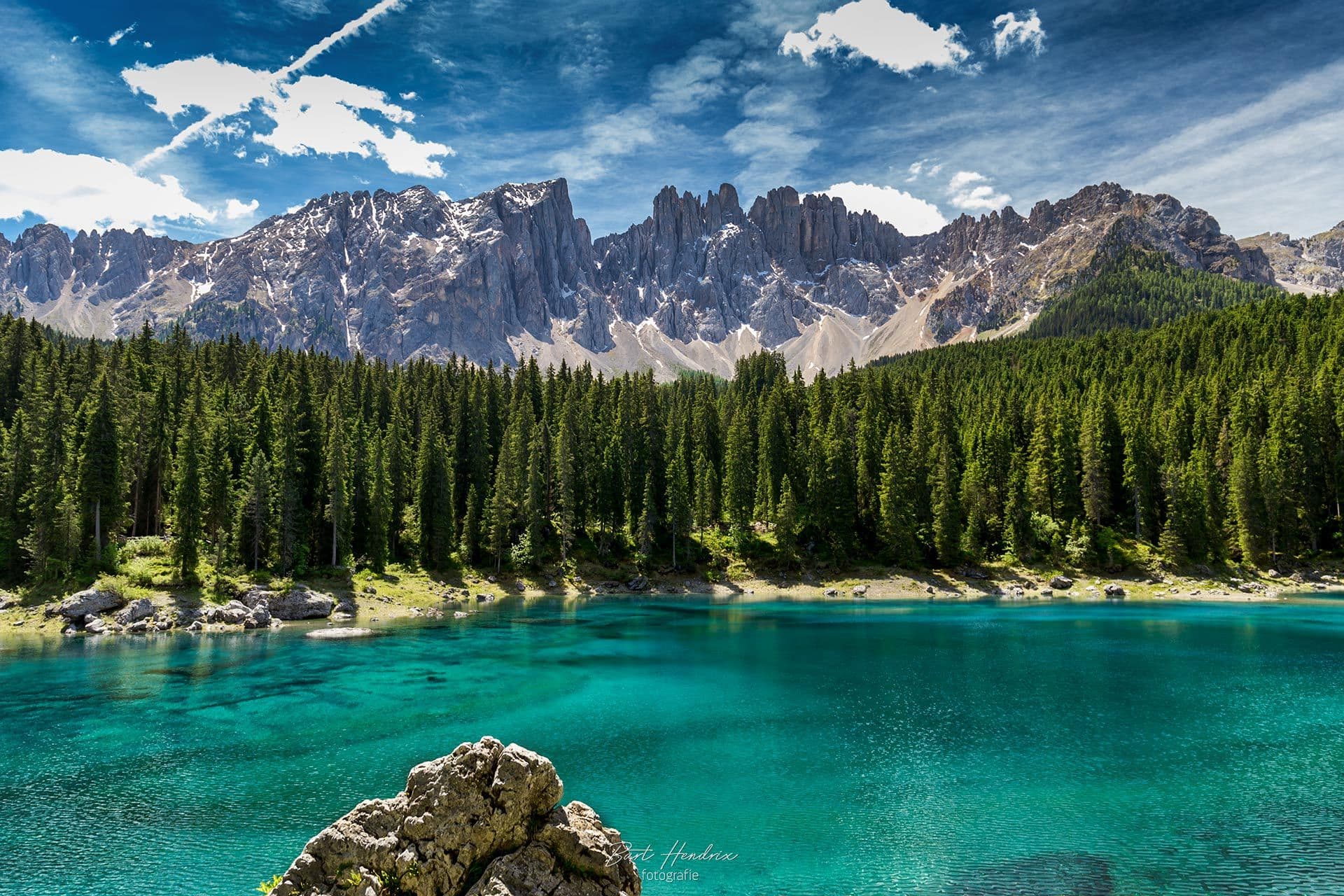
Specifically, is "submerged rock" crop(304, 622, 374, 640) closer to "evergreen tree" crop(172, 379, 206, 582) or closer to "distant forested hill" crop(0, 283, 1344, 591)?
"evergreen tree" crop(172, 379, 206, 582)

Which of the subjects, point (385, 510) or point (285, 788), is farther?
point (385, 510)

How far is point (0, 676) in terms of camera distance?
141 feet

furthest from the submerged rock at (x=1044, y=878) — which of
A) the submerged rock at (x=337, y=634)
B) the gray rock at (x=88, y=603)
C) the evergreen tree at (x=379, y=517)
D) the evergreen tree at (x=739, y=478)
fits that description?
the evergreen tree at (x=739, y=478)

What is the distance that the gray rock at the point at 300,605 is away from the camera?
6906 cm

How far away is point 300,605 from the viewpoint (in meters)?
70.2

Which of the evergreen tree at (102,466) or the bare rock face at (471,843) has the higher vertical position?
the evergreen tree at (102,466)

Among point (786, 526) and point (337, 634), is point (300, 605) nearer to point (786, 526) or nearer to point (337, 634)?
point (337, 634)

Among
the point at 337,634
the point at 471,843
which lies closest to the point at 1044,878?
the point at 471,843

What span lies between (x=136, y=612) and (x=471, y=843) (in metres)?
63.6

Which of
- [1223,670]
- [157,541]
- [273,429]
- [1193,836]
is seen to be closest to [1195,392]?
[1223,670]

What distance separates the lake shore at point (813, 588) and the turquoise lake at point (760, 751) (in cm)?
1817

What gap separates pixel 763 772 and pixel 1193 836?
43.0 ft

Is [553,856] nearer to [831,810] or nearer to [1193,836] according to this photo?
[831,810]

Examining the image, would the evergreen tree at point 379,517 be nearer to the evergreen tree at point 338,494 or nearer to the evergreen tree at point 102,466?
the evergreen tree at point 338,494
